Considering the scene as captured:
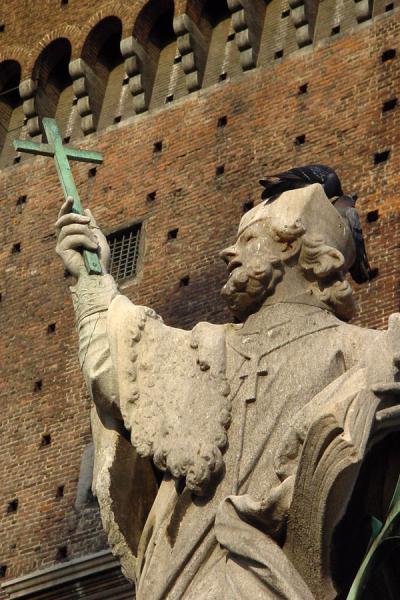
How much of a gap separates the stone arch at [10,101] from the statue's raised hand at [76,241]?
1337cm

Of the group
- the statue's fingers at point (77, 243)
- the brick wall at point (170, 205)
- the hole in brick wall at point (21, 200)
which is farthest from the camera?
the hole in brick wall at point (21, 200)

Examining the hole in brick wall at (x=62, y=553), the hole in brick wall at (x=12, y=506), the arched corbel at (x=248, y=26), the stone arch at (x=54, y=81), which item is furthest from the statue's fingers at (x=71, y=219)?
the stone arch at (x=54, y=81)

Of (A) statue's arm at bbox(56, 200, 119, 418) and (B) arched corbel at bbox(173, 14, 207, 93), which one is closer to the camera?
(A) statue's arm at bbox(56, 200, 119, 418)

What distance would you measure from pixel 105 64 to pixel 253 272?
45.0 ft

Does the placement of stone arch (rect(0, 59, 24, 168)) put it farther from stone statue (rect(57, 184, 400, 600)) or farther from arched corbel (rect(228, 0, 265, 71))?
stone statue (rect(57, 184, 400, 600))

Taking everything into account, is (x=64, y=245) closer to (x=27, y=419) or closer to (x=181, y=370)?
(x=181, y=370)

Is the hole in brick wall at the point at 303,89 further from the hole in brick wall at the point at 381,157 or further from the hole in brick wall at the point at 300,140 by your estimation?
the hole in brick wall at the point at 381,157

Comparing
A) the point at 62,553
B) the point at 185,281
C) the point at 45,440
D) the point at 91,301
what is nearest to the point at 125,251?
the point at 185,281

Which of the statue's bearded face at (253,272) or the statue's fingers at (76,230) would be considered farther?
the statue's fingers at (76,230)

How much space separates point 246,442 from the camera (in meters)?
5.25

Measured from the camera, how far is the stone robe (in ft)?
16.4

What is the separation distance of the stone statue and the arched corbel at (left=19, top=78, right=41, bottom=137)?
1314 cm

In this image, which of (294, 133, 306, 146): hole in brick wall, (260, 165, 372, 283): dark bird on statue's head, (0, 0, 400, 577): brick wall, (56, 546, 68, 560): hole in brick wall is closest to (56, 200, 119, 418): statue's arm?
(260, 165, 372, 283): dark bird on statue's head

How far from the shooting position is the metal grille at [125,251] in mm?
16938
